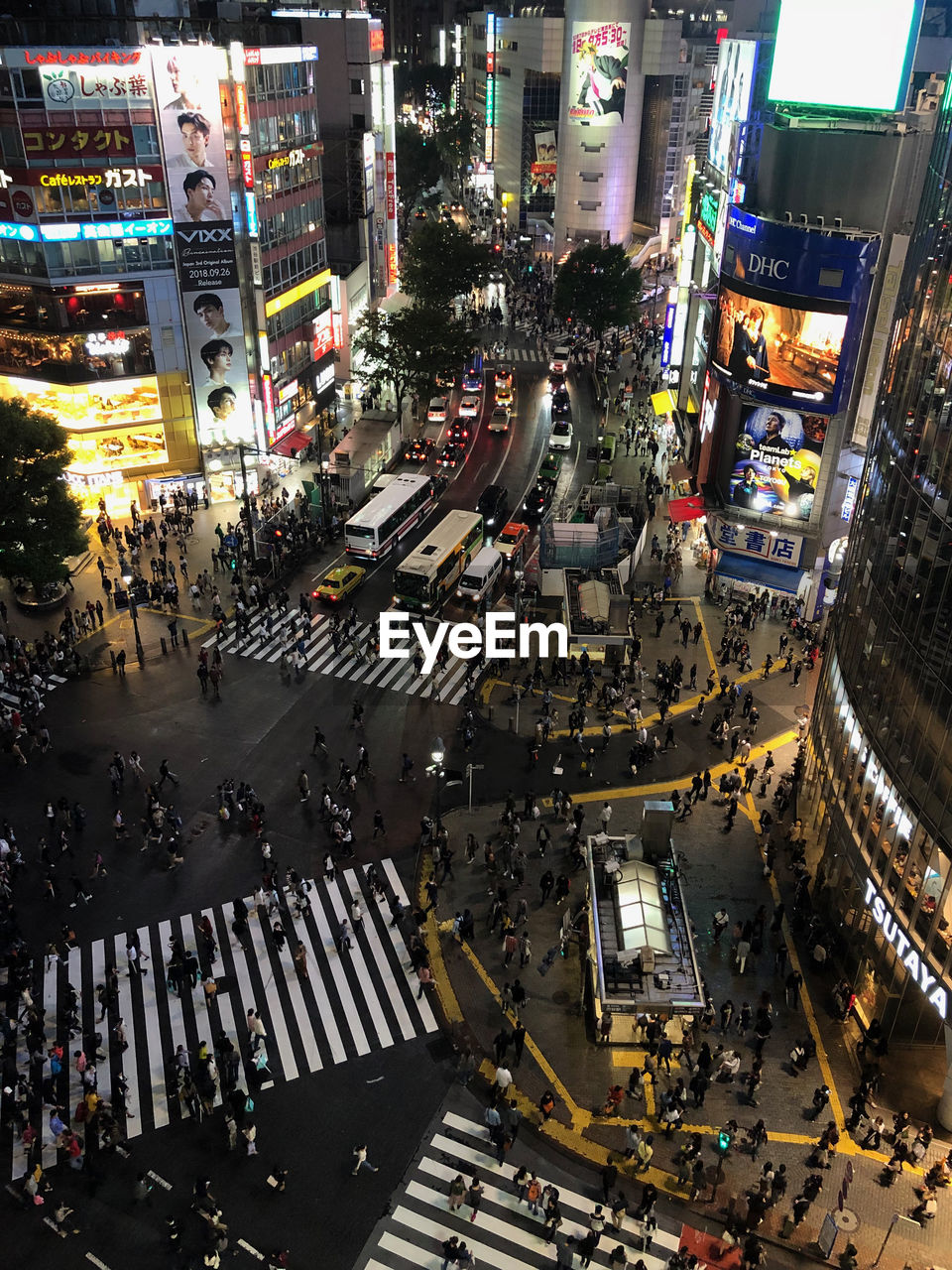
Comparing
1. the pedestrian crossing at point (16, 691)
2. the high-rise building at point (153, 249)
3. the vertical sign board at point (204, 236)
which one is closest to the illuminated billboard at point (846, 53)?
the high-rise building at point (153, 249)

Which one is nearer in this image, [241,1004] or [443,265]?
[241,1004]

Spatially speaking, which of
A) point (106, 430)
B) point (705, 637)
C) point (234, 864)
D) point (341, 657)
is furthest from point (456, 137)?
point (234, 864)

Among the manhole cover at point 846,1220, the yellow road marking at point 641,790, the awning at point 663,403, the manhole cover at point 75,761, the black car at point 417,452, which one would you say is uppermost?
the awning at point 663,403

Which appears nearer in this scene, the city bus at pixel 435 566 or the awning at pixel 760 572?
the city bus at pixel 435 566

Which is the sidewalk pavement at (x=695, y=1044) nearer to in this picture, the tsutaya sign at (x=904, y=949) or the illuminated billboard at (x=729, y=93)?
the tsutaya sign at (x=904, y=949)

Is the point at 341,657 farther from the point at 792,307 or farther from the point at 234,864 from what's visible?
the point at 792,307

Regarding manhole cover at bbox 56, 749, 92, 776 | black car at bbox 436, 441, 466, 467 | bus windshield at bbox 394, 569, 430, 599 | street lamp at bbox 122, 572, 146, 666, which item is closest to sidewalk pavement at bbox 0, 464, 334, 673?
street lamp at bbox 122, 572, 146, 666

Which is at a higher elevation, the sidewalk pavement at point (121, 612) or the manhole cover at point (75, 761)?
the sidewalk pavement at point (121, 612)

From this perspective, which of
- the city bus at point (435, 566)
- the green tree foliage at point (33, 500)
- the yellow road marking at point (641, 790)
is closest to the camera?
the yellow road marking at point (641, 790)
